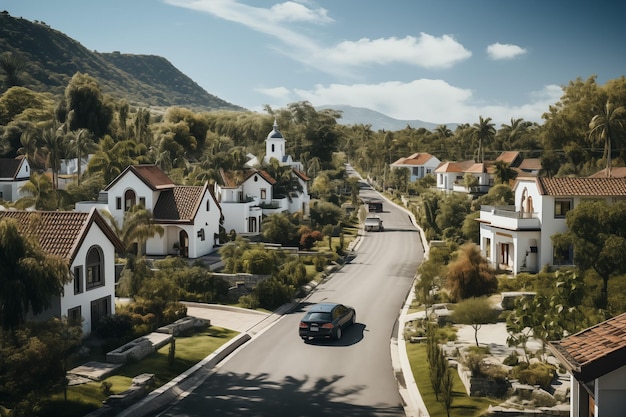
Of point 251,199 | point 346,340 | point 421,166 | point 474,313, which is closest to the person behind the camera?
point 474,313

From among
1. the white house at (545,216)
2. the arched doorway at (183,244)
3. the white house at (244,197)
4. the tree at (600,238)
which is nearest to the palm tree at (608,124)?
the white house at (545,216)

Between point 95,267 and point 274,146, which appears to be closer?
point 95,267

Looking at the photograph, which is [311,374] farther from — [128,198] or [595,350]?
[128,198]

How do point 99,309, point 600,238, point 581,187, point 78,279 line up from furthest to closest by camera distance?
1. point 581,187
2. point 600,238
3. point 99,309
4. point 78,279

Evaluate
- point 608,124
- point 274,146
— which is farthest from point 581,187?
point 274,146

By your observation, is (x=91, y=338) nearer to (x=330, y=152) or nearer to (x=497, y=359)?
(x=497, y=359)

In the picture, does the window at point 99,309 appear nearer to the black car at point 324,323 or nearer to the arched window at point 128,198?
the black car at point 324,323

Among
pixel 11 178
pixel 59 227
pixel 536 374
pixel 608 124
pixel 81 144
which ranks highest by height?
pixel 608 124
